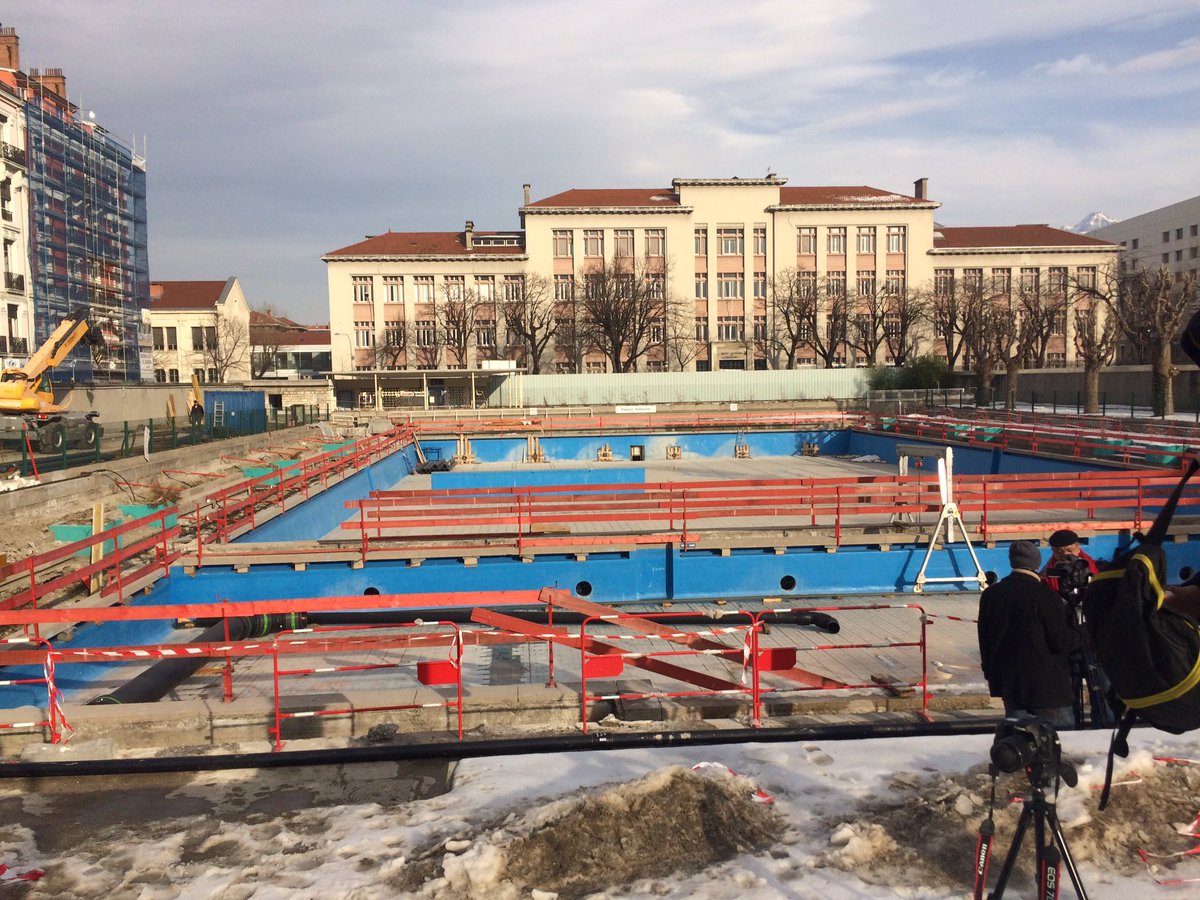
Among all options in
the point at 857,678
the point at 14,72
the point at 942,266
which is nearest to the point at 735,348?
the point at 942,266

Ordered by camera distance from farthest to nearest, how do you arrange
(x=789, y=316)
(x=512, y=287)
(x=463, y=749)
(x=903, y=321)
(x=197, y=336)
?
(x=197, y=336) < (x=512, y=287) < (x=789, y=316) < (x=903, y=321) < (x=463, y=749)

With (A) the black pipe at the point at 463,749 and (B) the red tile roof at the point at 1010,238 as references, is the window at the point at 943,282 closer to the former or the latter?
(B) the red tile roof at the point at 1010,238

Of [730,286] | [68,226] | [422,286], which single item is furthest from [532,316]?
[68,226]

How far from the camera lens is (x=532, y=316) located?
2596 inches

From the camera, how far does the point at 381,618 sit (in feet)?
43.2

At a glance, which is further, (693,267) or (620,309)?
(693,267)

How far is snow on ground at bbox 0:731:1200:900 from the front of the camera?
175 inches

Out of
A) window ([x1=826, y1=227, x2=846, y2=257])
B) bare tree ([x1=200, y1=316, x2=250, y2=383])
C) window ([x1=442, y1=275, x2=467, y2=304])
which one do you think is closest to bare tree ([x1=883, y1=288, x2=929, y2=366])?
window ([x1=826, y1=227, x2=846, y2=257])

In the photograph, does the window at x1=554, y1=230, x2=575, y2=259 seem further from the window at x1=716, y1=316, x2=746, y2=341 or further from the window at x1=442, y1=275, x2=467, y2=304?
the window at x1=716, y1=316, x2=746, y2=341

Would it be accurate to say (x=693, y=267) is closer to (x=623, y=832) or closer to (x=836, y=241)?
(x=836, y=241)

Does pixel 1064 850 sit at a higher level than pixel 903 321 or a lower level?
lower

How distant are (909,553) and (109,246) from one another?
5550 centimetres

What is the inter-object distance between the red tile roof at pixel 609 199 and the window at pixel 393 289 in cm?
1273

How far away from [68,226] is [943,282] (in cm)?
6459
